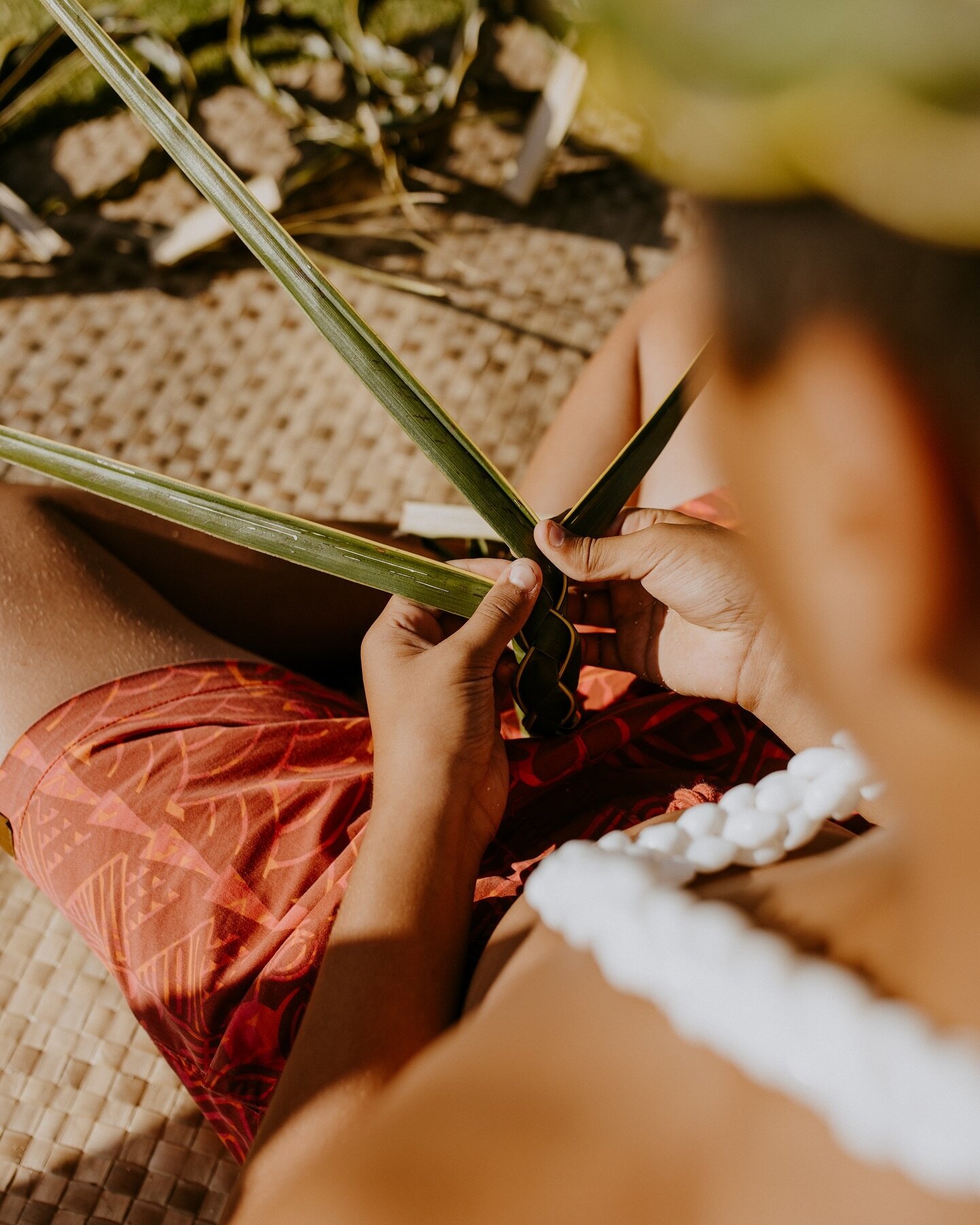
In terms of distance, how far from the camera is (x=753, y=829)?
0.38 m

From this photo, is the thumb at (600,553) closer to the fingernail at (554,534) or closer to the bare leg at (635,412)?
the fingernail at (554,534)

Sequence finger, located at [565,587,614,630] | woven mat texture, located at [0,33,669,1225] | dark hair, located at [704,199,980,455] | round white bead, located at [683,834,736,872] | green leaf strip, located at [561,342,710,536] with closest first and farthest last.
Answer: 1. dark hair, located at [704,199,980,455]
2. round white bead, located at [683,834,736,872]
3. green leaf strip, located at [561,342,710,536]
4. finger, located at [565,587,614,630]
5. woven mat texture, located at [0,33,669,1225]

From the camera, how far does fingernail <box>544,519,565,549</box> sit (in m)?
0.50

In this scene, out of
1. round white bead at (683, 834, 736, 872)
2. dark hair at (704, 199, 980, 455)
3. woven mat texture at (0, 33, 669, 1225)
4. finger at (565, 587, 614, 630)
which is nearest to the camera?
dark hair at (704, 199, 980, 455)

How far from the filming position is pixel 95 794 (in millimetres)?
510

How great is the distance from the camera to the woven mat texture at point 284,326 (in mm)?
835

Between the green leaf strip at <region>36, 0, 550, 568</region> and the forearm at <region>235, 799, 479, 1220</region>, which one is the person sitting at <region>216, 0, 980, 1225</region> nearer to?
the forearm at <region>235, 799, 479, 1220</region>

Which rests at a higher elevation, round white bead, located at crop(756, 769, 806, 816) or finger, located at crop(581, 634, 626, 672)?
round white bead, located at crop(756, 769, 806, 816)

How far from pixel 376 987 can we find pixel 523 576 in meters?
0.22

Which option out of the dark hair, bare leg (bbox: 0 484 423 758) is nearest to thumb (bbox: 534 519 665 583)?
bare leg (bbox: 0 484 423 758)

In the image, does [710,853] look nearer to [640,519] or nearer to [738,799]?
[738,799]

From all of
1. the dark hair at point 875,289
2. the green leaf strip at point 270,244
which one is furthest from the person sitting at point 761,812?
the green leaf strip at point 270,244

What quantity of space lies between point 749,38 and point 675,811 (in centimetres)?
36

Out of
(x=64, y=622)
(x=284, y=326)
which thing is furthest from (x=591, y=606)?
(x=284, y=326)
